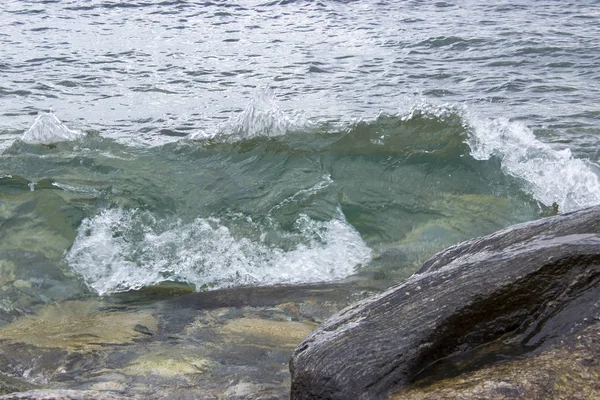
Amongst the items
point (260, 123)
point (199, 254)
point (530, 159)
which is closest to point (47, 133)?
point (260, 123)

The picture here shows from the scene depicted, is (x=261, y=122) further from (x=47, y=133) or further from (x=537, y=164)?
(x=537, y=164)

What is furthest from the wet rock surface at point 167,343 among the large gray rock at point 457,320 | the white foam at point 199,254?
the large gray rock at point 457,320

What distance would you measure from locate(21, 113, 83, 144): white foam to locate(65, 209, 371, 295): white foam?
5.79 feet

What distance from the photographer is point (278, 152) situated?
7258 millimetres

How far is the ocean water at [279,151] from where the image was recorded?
5.57 meters

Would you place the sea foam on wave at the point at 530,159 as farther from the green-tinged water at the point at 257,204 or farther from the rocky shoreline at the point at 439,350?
the rocky shoreline at the point at 439,350

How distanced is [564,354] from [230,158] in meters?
4.88

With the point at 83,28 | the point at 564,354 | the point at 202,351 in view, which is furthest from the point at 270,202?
the point at 83,28

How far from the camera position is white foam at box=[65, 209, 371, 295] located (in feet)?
17.3

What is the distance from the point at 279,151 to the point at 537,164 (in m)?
2.33

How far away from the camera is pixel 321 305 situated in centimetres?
464

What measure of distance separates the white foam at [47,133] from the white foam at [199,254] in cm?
176

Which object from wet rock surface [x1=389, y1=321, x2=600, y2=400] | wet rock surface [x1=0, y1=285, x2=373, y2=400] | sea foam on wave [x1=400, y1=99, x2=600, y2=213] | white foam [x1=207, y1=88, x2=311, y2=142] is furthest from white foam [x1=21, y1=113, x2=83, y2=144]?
wet rock surface [x1=389, y1=321, x2=600, y2=400]

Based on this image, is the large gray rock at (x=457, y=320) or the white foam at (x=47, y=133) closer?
the large gray rock at (x=457, y=320)
